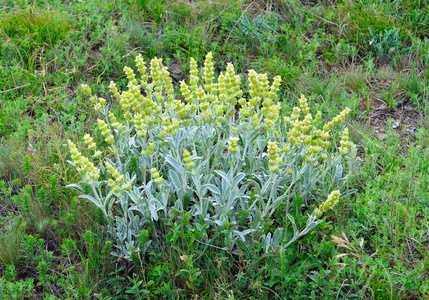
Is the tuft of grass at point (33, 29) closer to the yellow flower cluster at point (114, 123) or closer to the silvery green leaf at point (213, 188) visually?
the yellow flower cluster at point (114, 123)

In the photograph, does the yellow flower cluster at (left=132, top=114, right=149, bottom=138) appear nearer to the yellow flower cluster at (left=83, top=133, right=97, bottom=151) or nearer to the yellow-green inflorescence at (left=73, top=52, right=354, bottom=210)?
the yellow-green inflorescence at (left=73, top=52, right=354, bottom=210)

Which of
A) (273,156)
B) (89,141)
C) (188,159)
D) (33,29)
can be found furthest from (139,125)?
(33,29)

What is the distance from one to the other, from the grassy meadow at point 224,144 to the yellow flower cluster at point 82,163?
0.16 meters

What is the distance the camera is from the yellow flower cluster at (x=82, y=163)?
2.35 metres

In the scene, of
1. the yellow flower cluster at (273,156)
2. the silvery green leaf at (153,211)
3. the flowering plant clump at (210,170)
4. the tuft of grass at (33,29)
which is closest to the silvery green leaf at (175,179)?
the flowering plant clump at (210,170)

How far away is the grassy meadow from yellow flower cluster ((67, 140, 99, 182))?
6.4 inches

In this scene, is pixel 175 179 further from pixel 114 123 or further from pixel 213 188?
pixel 114 123

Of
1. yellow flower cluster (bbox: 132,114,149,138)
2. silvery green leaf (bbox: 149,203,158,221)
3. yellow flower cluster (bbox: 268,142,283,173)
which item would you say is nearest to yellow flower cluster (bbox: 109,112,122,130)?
yellow flower cluster (bbox: 132,114,149,138)

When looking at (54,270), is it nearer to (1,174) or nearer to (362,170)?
(1,174)

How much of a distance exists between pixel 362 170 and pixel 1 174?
8.87 feet

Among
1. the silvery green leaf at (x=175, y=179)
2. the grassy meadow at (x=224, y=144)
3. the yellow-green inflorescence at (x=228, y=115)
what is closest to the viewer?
the yellow-green inflorescence at (x=228, y=115)

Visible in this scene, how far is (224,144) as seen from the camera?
111 inches

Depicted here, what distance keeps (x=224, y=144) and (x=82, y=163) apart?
2.96 ft

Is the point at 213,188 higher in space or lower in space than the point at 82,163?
lower
